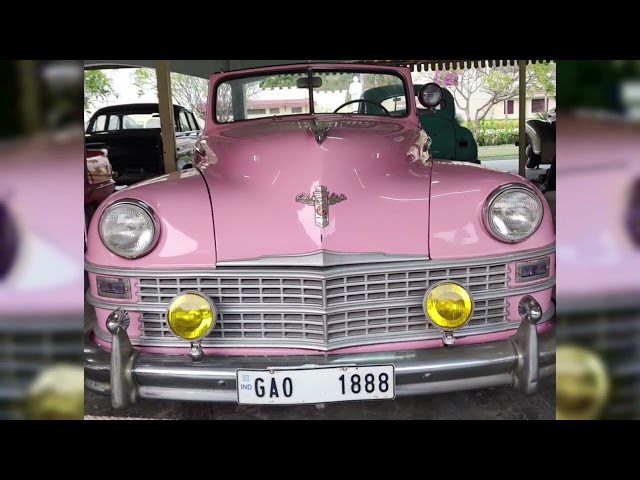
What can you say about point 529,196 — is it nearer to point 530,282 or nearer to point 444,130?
point 530,282

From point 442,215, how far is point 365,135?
607 millimetres

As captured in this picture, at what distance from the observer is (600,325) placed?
7.25ft

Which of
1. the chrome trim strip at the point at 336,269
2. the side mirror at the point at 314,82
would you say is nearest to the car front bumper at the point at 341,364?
the chrome trim strip at the point at 336,269

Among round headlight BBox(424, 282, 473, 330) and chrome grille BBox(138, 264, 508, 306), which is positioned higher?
chrome grille BBox(138, 264, 508, 306)

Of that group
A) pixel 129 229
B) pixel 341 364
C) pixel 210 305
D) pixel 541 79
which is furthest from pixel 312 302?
pixel 541 79

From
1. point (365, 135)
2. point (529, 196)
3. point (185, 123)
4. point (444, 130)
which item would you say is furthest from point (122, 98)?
point (529, 196)

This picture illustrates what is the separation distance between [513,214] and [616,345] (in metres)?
0.66

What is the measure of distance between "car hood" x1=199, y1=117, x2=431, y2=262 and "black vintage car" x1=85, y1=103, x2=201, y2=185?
240 inches

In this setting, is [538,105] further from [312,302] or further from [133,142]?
[312,302]

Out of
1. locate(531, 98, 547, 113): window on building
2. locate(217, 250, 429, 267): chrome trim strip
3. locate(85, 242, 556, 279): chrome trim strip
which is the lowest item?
locate(85, 242, 556, 279): chrome trim strip

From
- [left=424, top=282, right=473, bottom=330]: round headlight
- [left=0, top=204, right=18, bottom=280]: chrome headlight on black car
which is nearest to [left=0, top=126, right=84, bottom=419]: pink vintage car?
[left=0, top=204, right=18, bottom=280]: chrome headlight on black car

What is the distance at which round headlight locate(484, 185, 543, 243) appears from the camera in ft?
7.35

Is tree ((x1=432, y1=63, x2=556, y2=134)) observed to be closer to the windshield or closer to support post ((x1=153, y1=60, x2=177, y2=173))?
support post ((x1=153, y1=60, x2=177, y2=173))

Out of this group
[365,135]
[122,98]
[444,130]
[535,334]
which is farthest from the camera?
[122,98]
